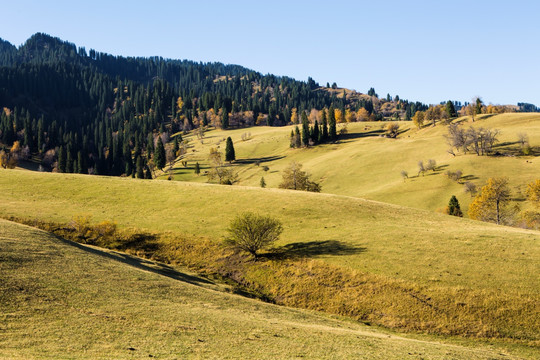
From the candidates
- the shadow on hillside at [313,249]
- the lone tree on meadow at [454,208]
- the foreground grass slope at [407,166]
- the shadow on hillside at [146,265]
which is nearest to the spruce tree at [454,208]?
the lone tree on meadow at [454,208]

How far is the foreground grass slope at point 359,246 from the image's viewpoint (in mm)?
37438

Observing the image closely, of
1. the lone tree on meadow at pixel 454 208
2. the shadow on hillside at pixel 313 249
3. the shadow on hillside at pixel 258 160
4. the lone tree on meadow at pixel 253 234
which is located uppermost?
the shadow on hillside at pixel 258 160

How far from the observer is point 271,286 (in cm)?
4638

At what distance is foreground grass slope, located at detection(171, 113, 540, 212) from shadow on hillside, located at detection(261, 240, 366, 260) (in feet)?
206

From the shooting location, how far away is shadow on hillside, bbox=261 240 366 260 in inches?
1981

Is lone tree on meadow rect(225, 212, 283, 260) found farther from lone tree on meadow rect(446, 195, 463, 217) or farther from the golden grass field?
lone tree on meadow rect(446, 195, 463, 217)

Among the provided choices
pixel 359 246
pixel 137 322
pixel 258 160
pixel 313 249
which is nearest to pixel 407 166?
pixel 258 160

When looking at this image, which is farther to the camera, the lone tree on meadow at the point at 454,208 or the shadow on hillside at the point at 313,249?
the lone tree on meadow at the point at 454,208

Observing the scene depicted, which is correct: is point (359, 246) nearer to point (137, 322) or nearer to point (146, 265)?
point (146, 265)

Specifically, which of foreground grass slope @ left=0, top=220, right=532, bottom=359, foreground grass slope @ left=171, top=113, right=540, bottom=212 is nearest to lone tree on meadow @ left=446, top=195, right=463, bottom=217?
foreground grass slope @ left=171, top=113, right=540, bottom=212

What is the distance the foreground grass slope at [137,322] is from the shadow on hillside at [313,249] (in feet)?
45.2

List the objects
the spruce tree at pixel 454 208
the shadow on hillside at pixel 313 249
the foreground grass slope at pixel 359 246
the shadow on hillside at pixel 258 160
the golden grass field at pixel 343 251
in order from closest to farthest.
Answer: the golden grass field at pixel 343 251 → the foreground grass slope at pixel 359 246 → the shadow on hillside at pixel 313 249 → the spruce tree at pixel 454 208 → the shadow on hillside at pixel 258 160

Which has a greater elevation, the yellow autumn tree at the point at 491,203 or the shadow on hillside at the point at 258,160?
the shadow on hillside at the point at 258,160

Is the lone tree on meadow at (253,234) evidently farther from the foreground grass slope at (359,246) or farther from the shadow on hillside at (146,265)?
the shadow on hillside at (146,265)
